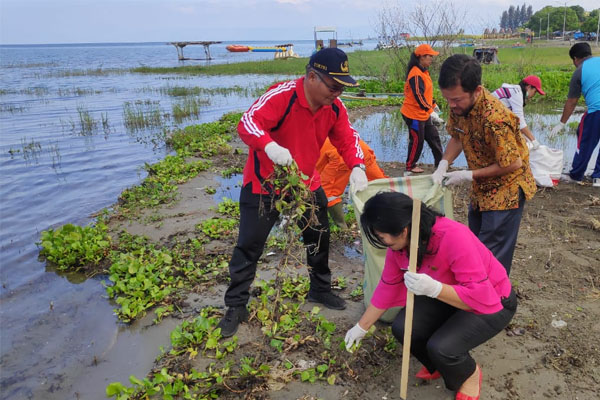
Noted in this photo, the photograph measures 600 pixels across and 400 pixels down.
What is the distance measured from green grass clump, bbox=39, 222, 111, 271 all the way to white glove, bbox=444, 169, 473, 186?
347cm

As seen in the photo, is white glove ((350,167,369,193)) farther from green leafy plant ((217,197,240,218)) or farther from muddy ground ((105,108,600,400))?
green leafy plant ((217,197,240,218))

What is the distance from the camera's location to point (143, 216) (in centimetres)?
570

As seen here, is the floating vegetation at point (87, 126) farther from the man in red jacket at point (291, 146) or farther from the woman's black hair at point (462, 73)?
the woman's black hair at point (462, 73)

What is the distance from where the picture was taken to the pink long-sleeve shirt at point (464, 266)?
218 cm

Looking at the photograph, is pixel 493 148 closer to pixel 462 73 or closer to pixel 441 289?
pixel 462 73

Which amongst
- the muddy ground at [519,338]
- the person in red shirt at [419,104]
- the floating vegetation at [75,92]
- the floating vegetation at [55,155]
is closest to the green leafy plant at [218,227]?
the muddy ground at [519,338]

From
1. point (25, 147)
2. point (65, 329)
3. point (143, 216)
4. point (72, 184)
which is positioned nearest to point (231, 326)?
point (65, 329)

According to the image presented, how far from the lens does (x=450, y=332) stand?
7.70ft

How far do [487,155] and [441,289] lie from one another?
1.07 metres

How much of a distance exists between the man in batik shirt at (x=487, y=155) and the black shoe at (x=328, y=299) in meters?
1.14

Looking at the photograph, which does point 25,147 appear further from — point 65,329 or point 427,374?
point 427,374

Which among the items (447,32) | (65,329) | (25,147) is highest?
(447,32)

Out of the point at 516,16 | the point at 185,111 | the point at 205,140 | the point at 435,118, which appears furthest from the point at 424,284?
the point at 516,16

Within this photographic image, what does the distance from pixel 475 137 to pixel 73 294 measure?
3711mm
